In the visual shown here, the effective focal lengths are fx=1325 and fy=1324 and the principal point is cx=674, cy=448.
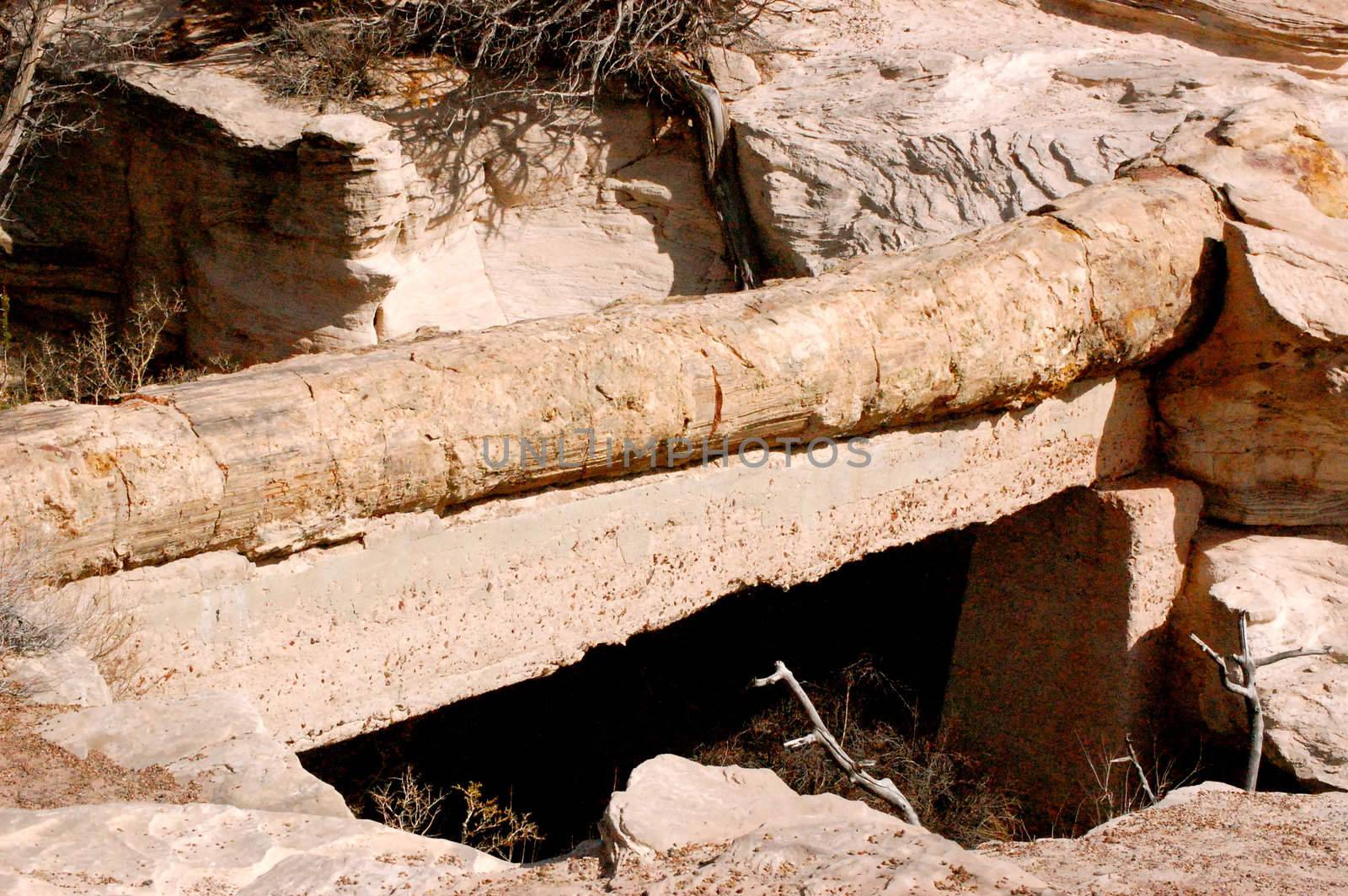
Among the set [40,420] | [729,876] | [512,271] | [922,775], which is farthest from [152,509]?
[512,271]

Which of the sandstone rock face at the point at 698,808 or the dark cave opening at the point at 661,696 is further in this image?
the dark cave opening at the point at 661,696

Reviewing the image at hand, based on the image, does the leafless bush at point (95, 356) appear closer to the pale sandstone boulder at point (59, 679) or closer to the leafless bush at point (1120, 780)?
the pale sandstone boulder at point (59, 679)

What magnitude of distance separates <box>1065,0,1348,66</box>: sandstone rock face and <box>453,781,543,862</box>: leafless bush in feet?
23.5

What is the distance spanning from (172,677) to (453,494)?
31.0 inches

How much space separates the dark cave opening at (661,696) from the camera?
5.38 metres

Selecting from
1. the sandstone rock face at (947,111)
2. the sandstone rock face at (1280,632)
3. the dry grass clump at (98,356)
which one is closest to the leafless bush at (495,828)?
the sandstone rock face at (1280,632)

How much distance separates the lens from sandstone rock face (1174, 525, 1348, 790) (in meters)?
4.35

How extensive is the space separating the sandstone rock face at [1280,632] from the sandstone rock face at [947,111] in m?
3.20

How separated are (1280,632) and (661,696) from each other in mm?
2492

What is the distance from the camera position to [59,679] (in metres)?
2.73

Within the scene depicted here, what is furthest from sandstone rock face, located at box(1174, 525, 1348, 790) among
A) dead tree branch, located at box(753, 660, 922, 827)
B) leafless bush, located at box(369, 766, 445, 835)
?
leafless bush, located at box(369, 766, 445, 835)

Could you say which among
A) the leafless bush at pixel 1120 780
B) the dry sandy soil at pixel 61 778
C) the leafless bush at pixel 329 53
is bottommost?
the leafless bush at pixel 1120 780

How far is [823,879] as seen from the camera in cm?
210

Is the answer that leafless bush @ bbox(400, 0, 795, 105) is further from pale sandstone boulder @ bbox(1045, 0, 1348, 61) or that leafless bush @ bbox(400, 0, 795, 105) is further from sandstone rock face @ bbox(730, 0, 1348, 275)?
pale sandstone boulder @ bbox(1045, 0, 1348, 61)
